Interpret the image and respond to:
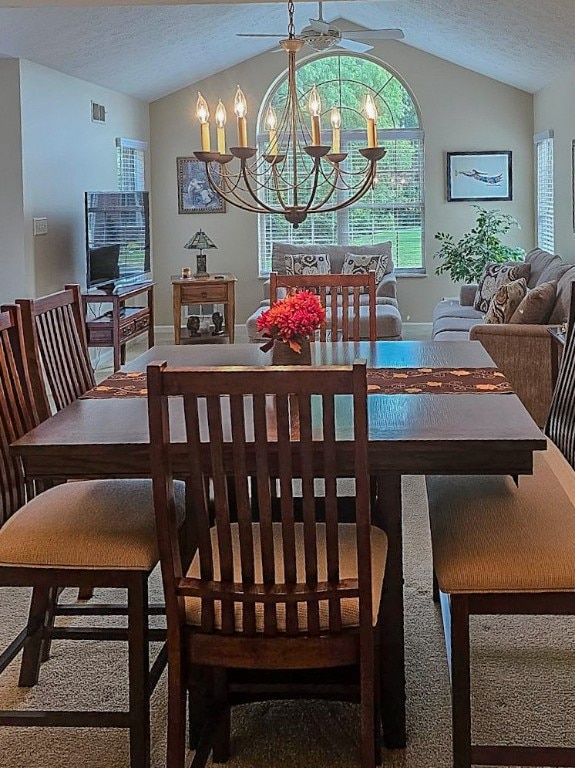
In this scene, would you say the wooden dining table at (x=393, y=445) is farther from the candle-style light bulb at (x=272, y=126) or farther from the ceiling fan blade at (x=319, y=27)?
the ceiling fan blade at (x=319, y=27)

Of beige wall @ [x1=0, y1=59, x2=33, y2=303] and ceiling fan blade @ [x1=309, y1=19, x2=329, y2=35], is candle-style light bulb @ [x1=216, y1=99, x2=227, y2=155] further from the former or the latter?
beige wall @ [x1=0, y1=59, x2=33, y2=303]

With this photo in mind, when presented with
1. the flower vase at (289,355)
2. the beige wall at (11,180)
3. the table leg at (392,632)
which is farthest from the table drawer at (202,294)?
the table leg at (392,632)

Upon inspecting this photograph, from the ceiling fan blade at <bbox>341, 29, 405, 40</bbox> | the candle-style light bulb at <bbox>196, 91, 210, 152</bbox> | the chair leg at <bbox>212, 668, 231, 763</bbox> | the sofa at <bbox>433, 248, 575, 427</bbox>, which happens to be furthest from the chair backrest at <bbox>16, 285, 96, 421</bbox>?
the ceiling fan blade at <bbox>341, 29, 405, 40</bbox>

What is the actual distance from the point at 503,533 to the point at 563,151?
264 inches

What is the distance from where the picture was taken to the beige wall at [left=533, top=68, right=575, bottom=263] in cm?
798

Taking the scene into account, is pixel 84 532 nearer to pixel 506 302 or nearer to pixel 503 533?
pixel 503 533

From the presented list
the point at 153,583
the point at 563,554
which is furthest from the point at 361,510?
the point at 153,583

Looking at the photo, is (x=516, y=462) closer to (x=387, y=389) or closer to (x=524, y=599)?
(x=524, y=599)

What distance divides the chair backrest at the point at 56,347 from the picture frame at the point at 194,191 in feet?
23.5

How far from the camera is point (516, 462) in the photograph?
214 centimetres

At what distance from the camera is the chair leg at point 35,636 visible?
2766 millimetres

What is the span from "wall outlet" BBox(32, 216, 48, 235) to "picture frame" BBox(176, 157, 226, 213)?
11.1 ft

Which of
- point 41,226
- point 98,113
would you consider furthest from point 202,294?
point 41,226

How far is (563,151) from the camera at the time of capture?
8.34 metres
